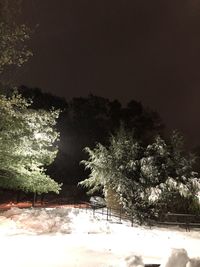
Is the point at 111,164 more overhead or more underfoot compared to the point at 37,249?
more overhead

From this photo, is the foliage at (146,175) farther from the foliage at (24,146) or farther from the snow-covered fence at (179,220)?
the foliage at (24,146)

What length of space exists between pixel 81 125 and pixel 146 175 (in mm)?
20644

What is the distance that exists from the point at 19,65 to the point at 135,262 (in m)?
8.99

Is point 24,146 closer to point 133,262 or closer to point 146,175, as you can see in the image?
point 146,175

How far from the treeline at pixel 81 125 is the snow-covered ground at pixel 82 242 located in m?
20.5

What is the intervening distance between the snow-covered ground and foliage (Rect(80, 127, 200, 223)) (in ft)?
7.18

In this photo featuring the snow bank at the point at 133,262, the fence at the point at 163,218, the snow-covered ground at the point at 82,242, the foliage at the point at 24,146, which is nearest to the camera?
the snow bank at the point at 133,262

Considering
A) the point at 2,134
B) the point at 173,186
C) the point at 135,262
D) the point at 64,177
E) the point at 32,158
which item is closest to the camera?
the point at 135,262

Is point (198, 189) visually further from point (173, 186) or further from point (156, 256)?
point (156, 256)

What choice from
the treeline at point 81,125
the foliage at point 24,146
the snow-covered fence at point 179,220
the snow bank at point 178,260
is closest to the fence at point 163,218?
the snow-covered fence at point 179,220

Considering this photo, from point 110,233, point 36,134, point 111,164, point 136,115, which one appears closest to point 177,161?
point 111,164

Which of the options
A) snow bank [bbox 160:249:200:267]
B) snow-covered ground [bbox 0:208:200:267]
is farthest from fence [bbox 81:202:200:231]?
snow bank [bbox 160:249:200:267]

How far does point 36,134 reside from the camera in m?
19.4

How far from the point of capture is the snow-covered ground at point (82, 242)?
11.6 meters
